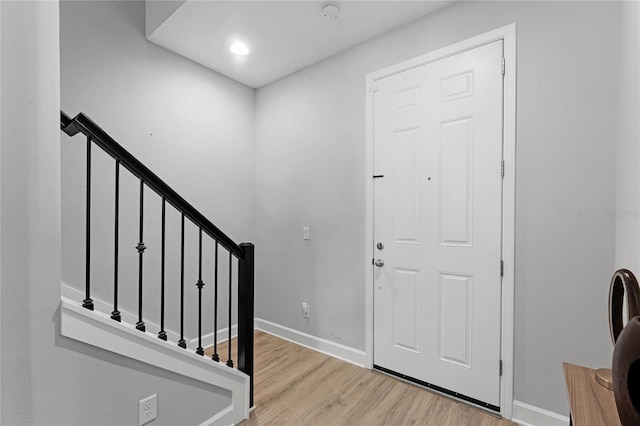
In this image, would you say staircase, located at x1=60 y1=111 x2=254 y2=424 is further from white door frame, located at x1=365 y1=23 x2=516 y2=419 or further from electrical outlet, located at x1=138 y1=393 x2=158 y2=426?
white door frame, located at x1=365 y1=23 x2=516 y2=419

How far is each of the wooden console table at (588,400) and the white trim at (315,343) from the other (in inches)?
61.0

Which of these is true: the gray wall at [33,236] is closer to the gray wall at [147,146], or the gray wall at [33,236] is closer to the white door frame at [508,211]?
the gray wall at [147,146]

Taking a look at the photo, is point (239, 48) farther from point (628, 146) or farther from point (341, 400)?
point (341, 400)

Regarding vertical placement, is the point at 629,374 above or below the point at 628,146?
below

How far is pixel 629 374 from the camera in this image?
0.54m

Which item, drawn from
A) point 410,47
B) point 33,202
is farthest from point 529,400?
point 33,202

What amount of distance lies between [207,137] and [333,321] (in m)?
2.06

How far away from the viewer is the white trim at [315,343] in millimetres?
2520

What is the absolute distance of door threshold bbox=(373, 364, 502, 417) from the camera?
1879 mm

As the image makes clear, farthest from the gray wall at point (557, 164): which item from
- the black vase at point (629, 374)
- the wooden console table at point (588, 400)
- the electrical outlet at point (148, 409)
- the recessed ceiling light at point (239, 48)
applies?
the electrical outlet at point (148, 409)

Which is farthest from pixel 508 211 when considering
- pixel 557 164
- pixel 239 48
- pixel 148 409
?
pixel 239 48

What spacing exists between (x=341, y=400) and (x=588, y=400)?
1.42 m

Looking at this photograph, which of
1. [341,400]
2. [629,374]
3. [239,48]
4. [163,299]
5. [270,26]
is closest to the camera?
[629,374]

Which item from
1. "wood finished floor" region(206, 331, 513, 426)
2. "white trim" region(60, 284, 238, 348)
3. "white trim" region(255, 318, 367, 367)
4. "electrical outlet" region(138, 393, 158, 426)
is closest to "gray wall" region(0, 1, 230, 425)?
"electrical outlet" region(138, 393, 158, 426)
